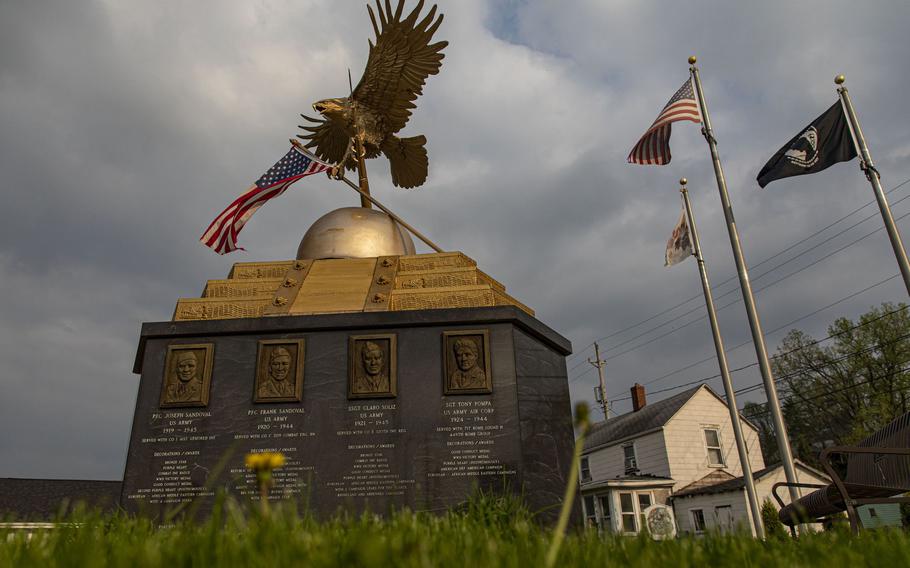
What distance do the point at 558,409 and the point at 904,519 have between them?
60.5ft

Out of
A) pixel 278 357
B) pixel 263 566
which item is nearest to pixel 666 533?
pixel 263 566

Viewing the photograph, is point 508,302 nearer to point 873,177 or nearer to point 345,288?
point 345,288

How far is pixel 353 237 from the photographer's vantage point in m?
9.55

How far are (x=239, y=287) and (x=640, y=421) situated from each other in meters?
26.7

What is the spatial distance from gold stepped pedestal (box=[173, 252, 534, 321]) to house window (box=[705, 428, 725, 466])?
23632mm

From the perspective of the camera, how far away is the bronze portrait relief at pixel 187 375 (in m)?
6.96

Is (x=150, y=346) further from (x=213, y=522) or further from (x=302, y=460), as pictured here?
(x=213, y=522)

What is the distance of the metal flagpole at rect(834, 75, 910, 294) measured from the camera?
9930 mm

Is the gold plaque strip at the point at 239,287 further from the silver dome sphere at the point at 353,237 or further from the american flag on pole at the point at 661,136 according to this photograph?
the american flag on pole at the point at 661,136

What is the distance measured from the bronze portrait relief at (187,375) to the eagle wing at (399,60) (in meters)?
5.89

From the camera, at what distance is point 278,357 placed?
716cm

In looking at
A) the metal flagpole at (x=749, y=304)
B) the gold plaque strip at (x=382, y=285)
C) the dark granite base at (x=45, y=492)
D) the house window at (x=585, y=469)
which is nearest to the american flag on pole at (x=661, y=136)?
the metal flagpole at (x=749, y=304)

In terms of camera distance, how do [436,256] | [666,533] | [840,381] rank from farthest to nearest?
[840,381]
[436,256]
[666,533]

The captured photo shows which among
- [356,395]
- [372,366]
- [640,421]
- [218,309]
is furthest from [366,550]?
[640,421]
